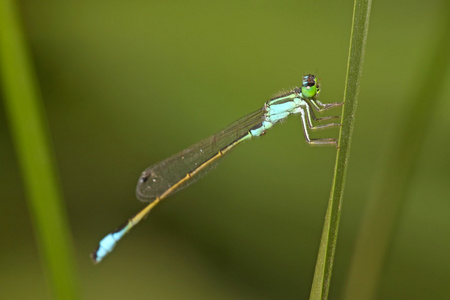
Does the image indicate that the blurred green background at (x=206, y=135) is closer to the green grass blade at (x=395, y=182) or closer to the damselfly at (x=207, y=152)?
the damselfly at (x=207, y=152)

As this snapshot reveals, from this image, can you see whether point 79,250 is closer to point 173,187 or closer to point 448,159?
point 173,187

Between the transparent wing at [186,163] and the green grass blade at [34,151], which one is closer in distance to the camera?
the green grass blade at [34,151]

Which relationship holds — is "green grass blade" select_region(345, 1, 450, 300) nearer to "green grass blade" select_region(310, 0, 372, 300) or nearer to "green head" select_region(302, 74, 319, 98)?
"green head" select_region(302, 74, 319, 98)

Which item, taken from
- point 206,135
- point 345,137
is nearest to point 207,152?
point 206,135

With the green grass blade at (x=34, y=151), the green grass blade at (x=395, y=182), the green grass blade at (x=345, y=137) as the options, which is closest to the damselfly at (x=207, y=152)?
the green grass blade at (x=395, y=182)

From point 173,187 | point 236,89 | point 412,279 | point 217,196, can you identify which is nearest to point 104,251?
point 173,187

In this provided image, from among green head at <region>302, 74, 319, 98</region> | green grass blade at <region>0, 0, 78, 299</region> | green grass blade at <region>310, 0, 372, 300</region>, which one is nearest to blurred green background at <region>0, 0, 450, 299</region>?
green head at <region>302, 74, 319, 98</region>
